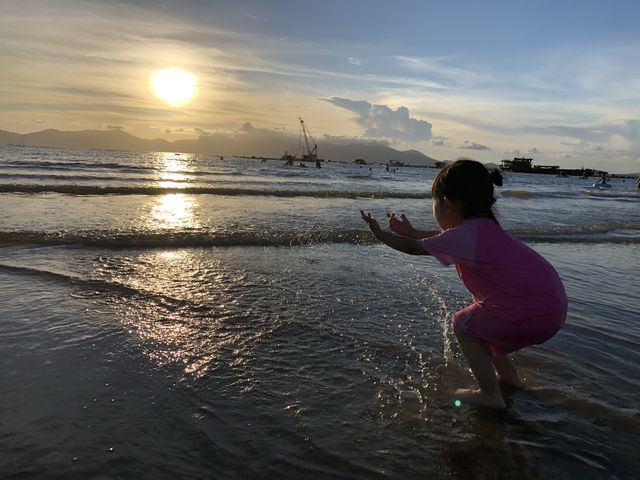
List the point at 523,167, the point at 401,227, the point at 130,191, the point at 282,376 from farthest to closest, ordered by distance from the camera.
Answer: the point at 523,167 < the point at 130,191 < the point at 401,227 < the point at 282,376

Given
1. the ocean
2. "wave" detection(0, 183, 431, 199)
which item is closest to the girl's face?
the ocean

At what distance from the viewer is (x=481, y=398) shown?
244 cm

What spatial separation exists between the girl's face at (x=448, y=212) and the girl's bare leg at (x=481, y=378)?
702 millimetres

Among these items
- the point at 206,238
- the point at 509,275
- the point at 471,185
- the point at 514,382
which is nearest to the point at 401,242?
the point at 471,185

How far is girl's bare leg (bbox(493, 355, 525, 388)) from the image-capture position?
2689 millimetres

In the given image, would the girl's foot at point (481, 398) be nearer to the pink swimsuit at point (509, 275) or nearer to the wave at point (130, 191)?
the pink swimsuit at point (509, 275)

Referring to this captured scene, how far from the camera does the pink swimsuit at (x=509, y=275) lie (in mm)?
2277

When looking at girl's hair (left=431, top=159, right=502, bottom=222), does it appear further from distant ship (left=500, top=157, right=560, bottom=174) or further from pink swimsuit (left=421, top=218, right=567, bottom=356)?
distant ship (left=500, top=157, right=560, bottom=174)

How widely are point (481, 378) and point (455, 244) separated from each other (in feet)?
2.88

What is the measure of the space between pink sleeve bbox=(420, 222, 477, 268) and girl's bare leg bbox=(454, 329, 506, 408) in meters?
0.57

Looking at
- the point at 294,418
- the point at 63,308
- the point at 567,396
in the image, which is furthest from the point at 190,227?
the point at 567,396

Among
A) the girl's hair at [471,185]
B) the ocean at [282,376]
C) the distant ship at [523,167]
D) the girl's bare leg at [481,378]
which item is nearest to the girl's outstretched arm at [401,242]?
the girl's hair at [471,185]

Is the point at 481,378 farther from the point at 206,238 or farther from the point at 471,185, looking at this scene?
the point at 206,238

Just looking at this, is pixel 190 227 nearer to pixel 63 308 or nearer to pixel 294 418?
pixel 63 308
